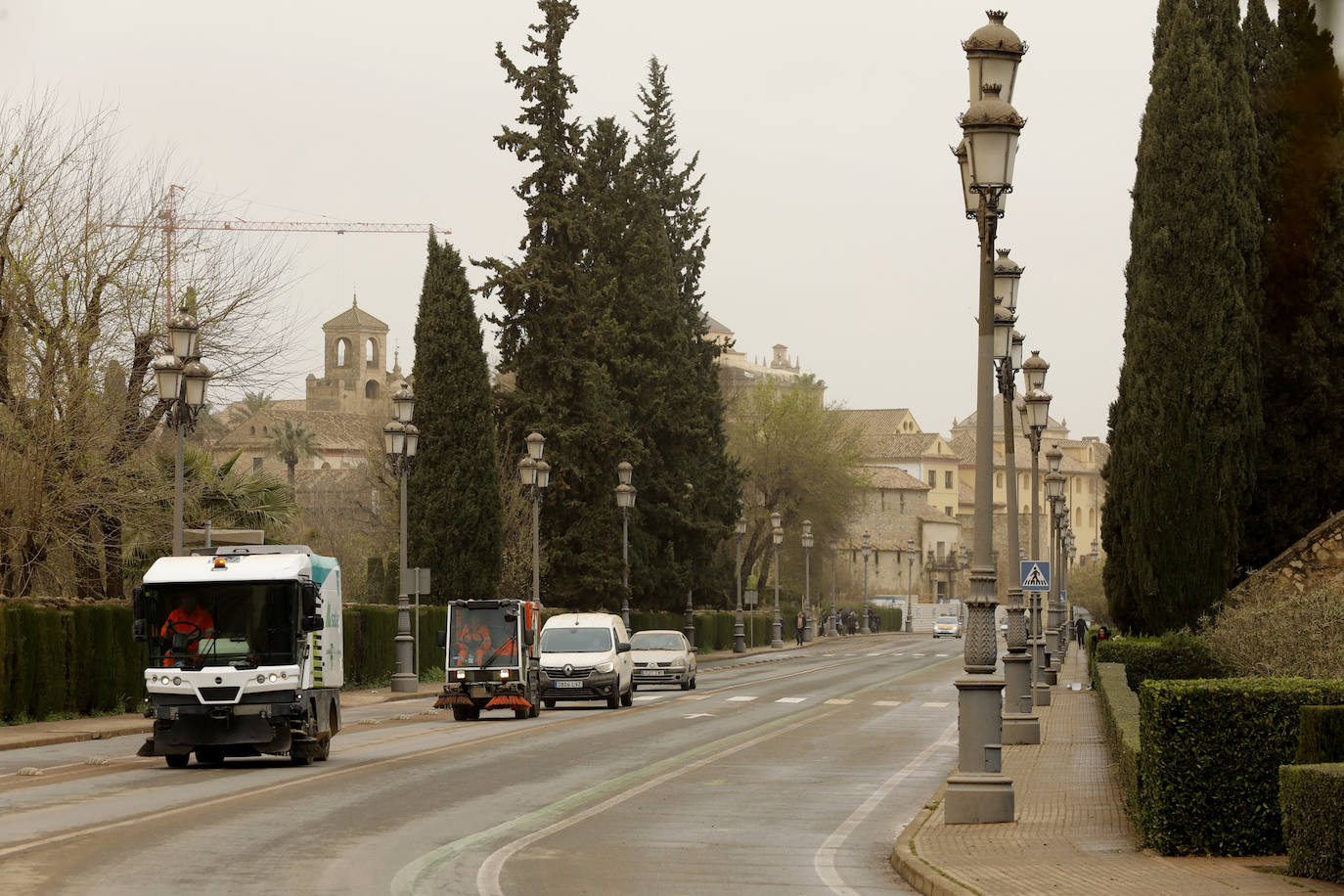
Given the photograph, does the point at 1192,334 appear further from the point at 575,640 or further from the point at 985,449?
the point at 985,449

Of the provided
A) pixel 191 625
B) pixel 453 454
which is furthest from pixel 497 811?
pixel 453 454

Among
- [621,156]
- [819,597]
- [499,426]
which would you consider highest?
[621,156]

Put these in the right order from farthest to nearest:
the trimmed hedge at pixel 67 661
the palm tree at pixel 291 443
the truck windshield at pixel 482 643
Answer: the palm tree at pixel 291 443, the truck windshield at pixel 482 643, the trimmed hedge at pixel 67 661

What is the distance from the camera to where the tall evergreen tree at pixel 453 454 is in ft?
177

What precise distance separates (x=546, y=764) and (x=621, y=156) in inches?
2004

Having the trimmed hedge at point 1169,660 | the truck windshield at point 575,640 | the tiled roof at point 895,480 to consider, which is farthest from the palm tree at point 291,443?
the trimmed hedge at point 1169,660

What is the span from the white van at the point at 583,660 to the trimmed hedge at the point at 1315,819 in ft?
86.1

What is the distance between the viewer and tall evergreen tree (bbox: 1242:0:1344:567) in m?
33.0

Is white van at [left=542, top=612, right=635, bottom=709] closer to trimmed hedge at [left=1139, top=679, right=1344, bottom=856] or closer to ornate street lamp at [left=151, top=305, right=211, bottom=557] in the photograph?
ornate street lamp at [left=151, top=305, right=211, bottom=557]

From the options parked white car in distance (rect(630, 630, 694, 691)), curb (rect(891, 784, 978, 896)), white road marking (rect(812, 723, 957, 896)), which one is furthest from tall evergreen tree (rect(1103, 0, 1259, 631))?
curb (rect(891, 784, 978, 896))

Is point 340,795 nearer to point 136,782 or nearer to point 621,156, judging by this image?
point 136,782

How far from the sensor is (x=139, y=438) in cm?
3894

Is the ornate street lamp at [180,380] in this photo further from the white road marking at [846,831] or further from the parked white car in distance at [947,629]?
the parked white car in distance at [947,629]

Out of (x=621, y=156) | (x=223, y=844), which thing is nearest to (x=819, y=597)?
(x=621, y=156)
